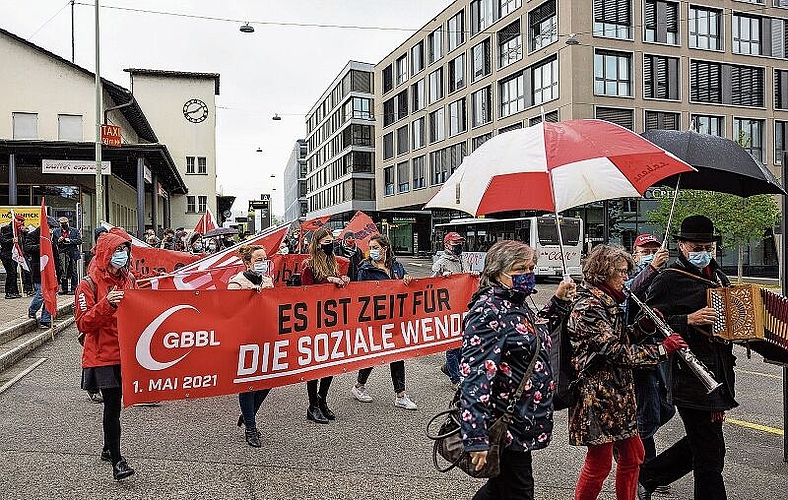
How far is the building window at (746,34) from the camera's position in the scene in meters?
44.8

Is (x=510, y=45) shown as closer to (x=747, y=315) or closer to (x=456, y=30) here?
(x=456, y=30)

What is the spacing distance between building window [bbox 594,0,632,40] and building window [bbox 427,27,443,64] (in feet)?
59.5

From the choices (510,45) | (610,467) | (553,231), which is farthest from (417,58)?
(610,467)

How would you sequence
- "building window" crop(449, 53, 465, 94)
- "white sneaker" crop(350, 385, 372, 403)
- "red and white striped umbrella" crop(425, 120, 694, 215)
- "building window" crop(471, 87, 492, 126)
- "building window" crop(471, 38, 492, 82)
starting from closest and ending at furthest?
"red and white striped umbrella" crop(425, 120, 694, 215), "white sneaker" crop(350, 385, 372, 403), "building window" crop(471, 87, 492, 126), "building window" crop(471, 38, 492, 82), "building window" crop(449, 53, 465, 94)

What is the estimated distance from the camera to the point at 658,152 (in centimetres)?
486

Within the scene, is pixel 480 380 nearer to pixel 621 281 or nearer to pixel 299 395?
pixel 621 281

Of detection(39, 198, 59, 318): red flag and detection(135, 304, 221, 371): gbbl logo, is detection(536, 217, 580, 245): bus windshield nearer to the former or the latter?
detection(39, 198, 59, 318): red flag

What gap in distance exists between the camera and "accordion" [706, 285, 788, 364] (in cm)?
416

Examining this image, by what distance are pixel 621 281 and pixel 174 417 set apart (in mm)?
4890

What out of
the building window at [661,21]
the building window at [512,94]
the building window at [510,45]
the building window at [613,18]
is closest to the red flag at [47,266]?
the building window at [613,18]

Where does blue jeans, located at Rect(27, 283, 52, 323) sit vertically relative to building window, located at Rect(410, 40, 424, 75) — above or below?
below

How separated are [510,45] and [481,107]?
5581mm

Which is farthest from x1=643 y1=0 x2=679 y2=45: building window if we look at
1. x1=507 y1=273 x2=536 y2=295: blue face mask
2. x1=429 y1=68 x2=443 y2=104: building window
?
x1=507 y1=273 x2=536 y2=295: blue face mask

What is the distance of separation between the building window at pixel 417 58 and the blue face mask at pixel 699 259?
5869 centimetres
